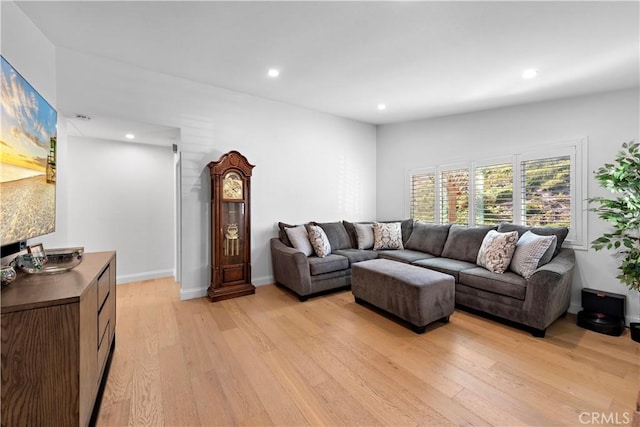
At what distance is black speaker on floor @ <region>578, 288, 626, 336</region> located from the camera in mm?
2514

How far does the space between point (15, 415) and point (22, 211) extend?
1150 millimetres

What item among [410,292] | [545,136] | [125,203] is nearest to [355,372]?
[410,292]

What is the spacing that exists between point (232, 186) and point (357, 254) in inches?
79.8

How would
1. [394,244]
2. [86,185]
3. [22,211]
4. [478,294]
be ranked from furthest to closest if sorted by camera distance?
[394,244] → [86,185] → [478,294] → [22,211]

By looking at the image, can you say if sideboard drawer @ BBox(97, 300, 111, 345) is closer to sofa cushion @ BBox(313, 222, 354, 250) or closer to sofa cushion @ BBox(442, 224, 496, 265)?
sofa cushion @ BBox(313, 222, 354, 250)

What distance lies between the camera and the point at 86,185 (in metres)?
3.69

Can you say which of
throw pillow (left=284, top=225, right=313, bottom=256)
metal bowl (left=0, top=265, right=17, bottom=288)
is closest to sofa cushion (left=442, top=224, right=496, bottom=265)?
throw pillow (left=284, top=225, right=313, bottom=256)

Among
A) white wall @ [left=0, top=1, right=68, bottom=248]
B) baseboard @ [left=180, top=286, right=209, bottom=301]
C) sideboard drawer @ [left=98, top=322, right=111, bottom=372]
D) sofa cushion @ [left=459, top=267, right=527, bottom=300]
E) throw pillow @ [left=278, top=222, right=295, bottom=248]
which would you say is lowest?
baseboard @ [left=180, top=286, right=209, bottom=301]

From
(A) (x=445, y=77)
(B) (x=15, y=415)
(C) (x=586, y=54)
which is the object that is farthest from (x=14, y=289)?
(C) (x=586, y=54)

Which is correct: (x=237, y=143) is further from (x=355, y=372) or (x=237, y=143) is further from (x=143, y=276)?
(x=355, y=372)

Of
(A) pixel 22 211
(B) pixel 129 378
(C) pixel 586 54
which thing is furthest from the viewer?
(C) pixel 586 54

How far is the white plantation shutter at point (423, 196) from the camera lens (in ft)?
14.6

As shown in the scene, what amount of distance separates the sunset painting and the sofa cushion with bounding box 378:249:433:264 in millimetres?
3657

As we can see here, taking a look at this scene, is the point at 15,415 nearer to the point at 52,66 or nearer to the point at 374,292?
the point at 374,292
